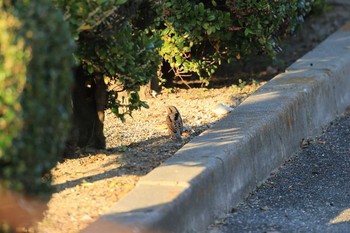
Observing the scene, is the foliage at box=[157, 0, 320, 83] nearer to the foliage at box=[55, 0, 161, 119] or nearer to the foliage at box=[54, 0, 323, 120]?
the foliage at box=[54, 0, 323, 120]

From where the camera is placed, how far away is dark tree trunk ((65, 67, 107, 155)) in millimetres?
6543

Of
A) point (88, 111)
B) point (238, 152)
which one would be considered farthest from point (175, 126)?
point (238, 152)

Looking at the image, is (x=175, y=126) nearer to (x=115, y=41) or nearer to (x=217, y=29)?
(x=115, y=41)

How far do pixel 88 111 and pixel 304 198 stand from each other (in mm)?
1665

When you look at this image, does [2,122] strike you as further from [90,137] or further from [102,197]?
[90,137]

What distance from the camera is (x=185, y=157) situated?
6.07m

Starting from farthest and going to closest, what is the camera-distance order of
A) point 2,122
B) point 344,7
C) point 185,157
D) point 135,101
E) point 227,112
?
point 344,7, point 227,112, point 135,101, point 185,157, point 2,122

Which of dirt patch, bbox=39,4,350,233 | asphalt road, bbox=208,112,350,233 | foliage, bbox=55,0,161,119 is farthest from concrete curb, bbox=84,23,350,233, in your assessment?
foliage, bbox=55,0,161,119

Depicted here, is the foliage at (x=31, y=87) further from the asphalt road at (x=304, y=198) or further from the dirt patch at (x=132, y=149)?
the asphalt road at (x=304, y=198)

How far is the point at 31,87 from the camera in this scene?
391 cm

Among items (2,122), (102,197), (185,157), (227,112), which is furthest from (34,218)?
(227,112)

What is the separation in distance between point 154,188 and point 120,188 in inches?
12.9

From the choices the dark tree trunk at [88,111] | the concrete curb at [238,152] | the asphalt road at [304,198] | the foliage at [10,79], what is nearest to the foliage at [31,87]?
the foliage at [10,79]

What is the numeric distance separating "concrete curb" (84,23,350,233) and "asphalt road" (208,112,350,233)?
9cm
